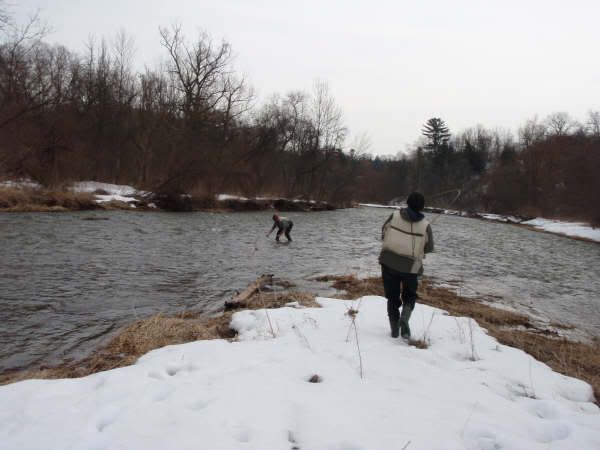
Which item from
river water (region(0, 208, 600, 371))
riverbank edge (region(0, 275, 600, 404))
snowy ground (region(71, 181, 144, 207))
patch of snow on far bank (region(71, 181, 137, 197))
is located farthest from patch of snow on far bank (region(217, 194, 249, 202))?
riverbank edge (region(0, 275, 600, 404))

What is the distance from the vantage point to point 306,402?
336 centimetres

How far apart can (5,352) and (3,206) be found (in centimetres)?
1923

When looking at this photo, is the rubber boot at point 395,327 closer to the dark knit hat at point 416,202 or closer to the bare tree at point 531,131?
the dark knit hat at point 416,202

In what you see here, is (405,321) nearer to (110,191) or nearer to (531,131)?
(110,191)

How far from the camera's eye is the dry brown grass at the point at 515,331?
17.4ft

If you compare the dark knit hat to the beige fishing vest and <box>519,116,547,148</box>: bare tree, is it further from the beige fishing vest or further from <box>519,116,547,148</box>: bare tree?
<box>519,116,547,148</box>: bare tree

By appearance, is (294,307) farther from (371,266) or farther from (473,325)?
(371,266)

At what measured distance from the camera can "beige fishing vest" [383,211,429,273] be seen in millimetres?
5281

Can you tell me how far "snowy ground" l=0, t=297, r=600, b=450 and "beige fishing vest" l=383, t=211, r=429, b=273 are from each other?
1.25m

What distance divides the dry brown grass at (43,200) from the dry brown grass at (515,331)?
19.0 metres

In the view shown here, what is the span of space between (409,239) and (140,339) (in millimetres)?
4162

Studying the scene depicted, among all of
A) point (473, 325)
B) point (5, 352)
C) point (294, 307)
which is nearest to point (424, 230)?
point (473, 325)

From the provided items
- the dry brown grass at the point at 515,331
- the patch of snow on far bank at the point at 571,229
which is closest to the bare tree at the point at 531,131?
the patch of snow on far bank at the point at 571,229

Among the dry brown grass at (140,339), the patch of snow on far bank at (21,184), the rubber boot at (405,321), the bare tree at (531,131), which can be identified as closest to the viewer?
the dry brown grass at (140,339)
